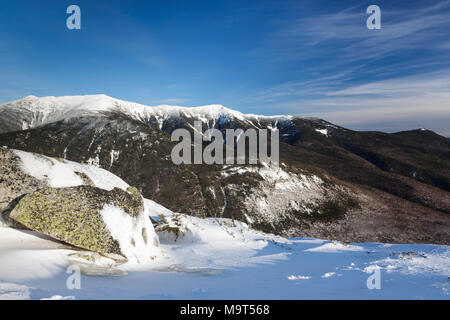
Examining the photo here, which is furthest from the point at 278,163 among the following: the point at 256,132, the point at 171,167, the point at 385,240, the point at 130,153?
the point at 256,132

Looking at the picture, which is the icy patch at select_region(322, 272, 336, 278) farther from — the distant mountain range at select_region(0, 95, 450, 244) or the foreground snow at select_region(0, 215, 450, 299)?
the distant mountain range at select_region(0, 95, 450, 244)

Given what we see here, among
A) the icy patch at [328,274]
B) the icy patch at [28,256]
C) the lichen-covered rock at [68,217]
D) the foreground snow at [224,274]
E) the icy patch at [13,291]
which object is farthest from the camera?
the lichen-covered rock at [68,217]

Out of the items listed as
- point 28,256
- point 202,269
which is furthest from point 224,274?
point 28,256

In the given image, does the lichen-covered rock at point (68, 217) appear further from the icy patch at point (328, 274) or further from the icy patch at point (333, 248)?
the icy patch at point (333, 248)

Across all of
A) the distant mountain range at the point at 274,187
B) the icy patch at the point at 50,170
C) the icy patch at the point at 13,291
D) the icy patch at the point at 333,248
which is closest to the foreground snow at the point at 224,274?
the icy patch at the point at 13,291

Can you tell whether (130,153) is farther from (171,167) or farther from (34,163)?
(34,163)

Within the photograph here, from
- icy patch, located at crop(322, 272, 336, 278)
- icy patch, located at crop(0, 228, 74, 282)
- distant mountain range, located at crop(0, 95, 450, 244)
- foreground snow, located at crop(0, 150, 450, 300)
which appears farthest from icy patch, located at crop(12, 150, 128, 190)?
distant mountain range, located at crop(0, 95, 450, 244)
